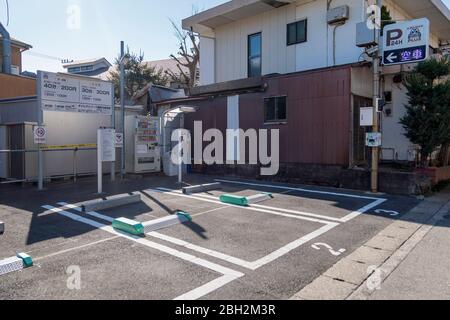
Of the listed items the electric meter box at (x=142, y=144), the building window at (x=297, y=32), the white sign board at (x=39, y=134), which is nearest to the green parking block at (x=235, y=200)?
the white sign board at (x=39, y=134)

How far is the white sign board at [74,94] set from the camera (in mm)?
9531

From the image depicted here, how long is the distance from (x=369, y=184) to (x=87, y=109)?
8388mm

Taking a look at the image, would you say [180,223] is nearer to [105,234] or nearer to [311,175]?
[105,234]

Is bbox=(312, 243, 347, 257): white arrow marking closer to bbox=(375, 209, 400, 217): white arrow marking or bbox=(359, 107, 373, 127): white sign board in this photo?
bbox=(375, 209, 400, 217): white arrow marking

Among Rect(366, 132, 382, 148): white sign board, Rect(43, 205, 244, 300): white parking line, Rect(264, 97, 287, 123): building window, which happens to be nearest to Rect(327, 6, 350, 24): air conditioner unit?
Rect(264, 97, 287, 123): building window

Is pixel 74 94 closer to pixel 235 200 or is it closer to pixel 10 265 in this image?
pixel 235 200

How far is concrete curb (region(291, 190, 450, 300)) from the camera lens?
3.51 metres

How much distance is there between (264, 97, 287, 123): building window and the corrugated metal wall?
0.15 m

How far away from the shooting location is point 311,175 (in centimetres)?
1065

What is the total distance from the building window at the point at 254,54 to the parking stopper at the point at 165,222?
9342mm

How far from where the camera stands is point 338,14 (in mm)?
11484
